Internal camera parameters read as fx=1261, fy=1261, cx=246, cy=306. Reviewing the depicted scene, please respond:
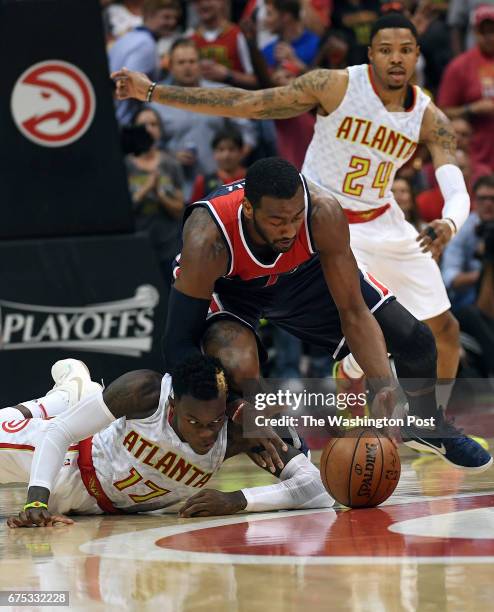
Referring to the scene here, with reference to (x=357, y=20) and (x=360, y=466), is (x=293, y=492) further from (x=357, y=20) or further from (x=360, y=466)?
(x=357, y=20)

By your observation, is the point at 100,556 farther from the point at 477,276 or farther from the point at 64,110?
the point at 477,276

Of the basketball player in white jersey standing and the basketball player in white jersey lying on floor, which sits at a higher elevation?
the basketball player in white jersey standing

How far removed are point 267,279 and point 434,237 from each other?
110 centimetres

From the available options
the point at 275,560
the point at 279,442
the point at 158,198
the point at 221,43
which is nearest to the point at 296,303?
the point at 279,442

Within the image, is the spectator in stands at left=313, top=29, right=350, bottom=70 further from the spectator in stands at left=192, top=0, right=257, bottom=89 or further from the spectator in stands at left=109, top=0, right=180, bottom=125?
the spectator in stands at left=109, top=0, right=180, bottom=125

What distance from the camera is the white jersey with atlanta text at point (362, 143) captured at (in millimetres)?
7789

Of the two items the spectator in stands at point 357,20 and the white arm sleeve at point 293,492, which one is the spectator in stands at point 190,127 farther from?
the white arm sleeve at point 293,492

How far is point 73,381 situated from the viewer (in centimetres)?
701

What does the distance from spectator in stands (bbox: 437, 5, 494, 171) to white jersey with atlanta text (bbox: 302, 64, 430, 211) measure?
471 cm

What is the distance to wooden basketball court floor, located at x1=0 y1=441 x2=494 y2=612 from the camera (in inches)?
156

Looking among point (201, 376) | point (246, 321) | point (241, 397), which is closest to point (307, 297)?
point (246, 321)

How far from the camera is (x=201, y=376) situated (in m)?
5.44

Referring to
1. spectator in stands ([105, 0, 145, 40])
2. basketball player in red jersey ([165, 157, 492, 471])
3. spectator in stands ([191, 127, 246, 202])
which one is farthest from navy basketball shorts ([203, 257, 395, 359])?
spectator in stands ([105, 0, 145, 40])

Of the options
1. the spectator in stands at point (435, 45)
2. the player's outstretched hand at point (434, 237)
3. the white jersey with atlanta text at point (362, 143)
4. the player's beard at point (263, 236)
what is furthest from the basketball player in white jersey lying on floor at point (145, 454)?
the spectator in stands at point (435, 45)
